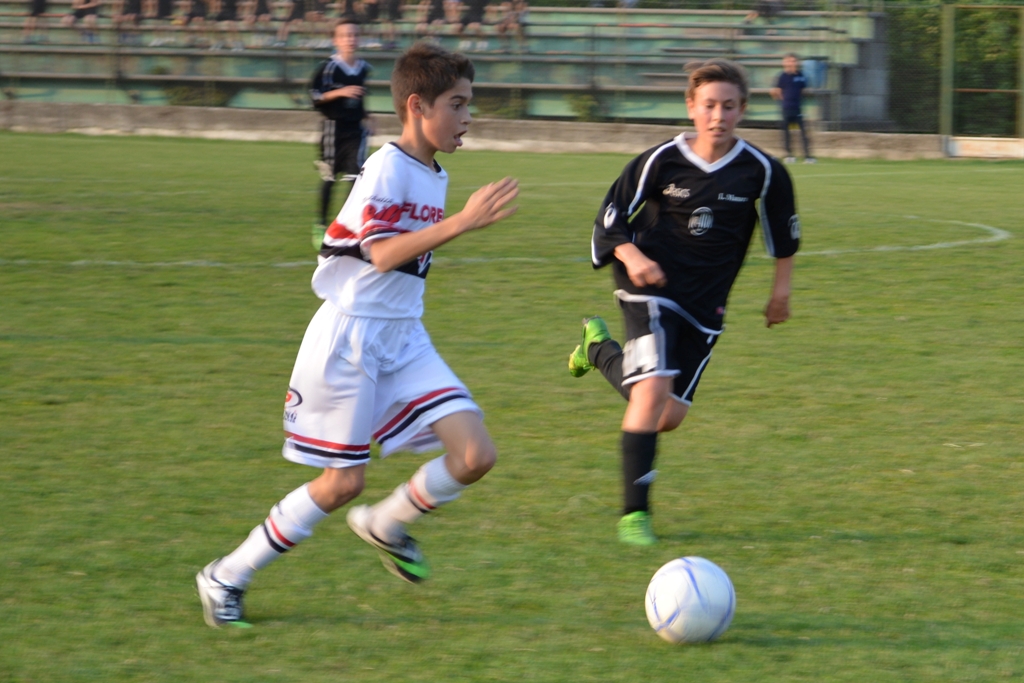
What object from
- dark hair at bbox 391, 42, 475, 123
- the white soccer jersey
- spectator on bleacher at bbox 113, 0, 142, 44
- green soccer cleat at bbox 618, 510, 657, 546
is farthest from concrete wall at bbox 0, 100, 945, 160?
the white soccer jersey

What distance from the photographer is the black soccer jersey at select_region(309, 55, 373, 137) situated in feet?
36.0

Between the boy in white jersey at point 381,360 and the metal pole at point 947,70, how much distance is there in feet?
67.9

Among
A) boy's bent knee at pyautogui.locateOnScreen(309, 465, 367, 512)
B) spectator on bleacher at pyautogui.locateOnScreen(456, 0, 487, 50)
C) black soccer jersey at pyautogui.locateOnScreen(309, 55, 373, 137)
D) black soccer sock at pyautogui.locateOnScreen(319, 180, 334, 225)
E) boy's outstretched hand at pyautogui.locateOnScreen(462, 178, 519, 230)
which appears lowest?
boy's bent knee at pyautogui.locateOnScreen(309, 465, 367, 512)

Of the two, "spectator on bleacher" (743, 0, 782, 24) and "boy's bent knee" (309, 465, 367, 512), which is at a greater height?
"spectator on bleacher" (743, 0, 782, 24)

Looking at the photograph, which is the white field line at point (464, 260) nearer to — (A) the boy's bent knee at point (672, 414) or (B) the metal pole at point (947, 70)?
(A) the boy's bent knee at point (672, 414)

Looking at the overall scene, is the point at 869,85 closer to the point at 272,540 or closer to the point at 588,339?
the point at 588,339

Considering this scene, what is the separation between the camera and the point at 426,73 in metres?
3.50

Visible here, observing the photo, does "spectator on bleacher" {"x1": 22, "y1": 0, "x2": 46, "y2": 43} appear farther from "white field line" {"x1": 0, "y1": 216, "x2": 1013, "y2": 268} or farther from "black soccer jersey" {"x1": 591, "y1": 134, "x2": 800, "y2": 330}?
"black soccer jersey" {"x1": 591, "y1": 134, "x2": 800, "y2": 330}

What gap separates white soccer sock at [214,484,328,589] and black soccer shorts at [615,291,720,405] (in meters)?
1.32

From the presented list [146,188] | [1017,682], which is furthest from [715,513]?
[146,188]

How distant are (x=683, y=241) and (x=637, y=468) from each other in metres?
0.81

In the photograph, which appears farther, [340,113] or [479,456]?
[340,113]

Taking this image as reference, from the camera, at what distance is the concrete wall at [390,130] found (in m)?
22.5

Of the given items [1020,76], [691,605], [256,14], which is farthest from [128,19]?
[691,605]
